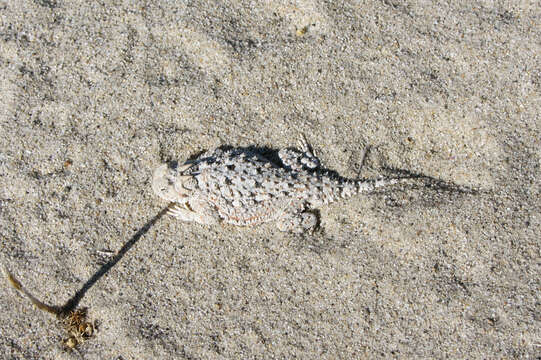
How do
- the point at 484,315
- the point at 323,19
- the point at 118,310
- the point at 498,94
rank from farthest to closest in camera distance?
the point at 323,19, the point at 498,94, the point at 118,310, the point at 484,315

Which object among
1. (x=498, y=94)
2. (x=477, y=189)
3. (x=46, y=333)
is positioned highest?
(x=498, y=94)

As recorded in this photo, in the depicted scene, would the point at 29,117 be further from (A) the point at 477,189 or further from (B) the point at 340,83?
(A) the point at 477,189

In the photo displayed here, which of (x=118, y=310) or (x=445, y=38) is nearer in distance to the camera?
(x=118, y=310)

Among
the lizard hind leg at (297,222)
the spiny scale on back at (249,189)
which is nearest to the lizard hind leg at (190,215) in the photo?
the spiny scale on back at (249,189)

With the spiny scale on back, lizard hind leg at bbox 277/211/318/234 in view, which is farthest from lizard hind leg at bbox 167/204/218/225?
lizard hind leg at bbox 277/211/318/234

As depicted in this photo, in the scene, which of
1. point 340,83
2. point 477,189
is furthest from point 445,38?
point 477,189

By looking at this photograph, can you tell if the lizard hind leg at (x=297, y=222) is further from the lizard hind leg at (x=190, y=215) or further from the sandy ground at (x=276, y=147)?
the lizard hind leg at (x=190, y=215)
